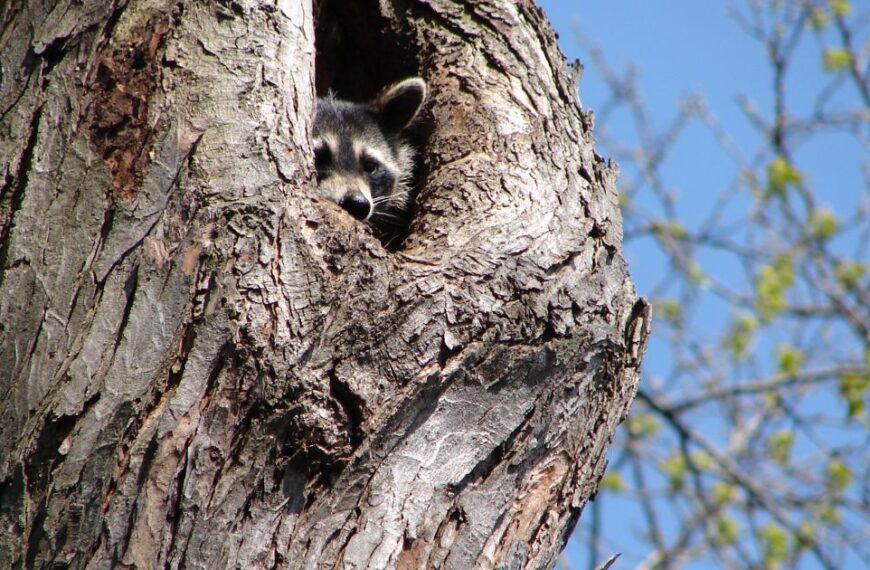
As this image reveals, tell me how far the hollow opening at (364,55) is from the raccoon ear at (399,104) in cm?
6

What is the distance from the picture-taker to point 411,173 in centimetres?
443

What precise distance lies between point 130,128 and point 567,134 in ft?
4.21

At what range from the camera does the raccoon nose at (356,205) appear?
377cm

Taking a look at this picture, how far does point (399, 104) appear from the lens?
4.00m

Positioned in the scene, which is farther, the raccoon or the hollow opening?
the raccoon

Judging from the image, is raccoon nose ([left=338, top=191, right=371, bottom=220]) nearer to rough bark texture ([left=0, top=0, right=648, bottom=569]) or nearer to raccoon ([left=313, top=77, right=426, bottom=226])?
raccoon ([left=313, top=77, right=426, bottom=226])

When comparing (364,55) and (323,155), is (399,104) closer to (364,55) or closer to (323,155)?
(364,55)

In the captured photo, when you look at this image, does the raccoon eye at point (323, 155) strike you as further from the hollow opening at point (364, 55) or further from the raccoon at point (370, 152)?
the hollow opening at point (364, 55)

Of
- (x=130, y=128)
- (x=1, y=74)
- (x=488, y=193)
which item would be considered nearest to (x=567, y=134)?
(x=488, y=193)

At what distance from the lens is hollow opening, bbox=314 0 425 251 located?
3.77 m

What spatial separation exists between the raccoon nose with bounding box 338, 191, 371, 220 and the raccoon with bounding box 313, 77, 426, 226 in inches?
0.5

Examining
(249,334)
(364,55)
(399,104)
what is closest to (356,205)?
(399,104)

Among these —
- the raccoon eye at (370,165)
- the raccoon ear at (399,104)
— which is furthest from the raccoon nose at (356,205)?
the raccoon eye at (370,165)

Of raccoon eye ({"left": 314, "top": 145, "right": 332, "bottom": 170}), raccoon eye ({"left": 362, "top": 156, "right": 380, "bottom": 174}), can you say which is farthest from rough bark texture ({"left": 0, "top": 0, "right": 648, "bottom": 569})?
raccoon eye ({"left": 362, "top": 156, "right": 380, "bottom": 174})
